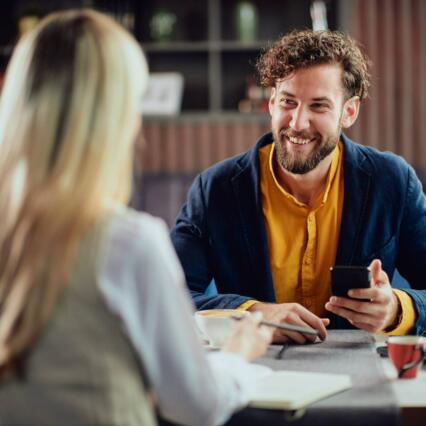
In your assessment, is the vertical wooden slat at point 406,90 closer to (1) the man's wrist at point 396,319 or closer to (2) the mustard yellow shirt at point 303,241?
(2) the mustard yellow shirt at point 303,241

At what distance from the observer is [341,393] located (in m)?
1.36

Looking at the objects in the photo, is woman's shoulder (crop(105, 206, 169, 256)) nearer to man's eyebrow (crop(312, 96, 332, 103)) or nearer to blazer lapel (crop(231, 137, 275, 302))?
blazer lapel (crop(231, 137, 275, 302))

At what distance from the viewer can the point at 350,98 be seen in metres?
2.44

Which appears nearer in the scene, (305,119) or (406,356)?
(406,356)

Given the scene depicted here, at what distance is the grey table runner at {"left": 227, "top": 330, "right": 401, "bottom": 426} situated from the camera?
1.29m

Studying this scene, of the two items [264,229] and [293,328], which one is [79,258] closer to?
[293,328]

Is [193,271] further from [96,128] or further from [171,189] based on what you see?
[171,189]

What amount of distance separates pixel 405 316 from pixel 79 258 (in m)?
1.09

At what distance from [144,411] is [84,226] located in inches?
9.5

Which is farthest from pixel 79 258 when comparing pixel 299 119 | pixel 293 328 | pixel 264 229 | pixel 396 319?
pixel 299 119

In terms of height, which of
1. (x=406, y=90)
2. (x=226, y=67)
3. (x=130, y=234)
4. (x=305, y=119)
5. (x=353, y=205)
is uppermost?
(x=226, y=67)

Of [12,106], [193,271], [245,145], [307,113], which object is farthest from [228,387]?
[245,145]

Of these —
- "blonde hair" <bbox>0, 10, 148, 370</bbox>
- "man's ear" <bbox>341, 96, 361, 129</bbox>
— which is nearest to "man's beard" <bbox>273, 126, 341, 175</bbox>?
"man's ear" <bbox>341, 96, 361, 129</bbox>

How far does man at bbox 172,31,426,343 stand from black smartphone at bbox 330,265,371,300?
0.41 metres
